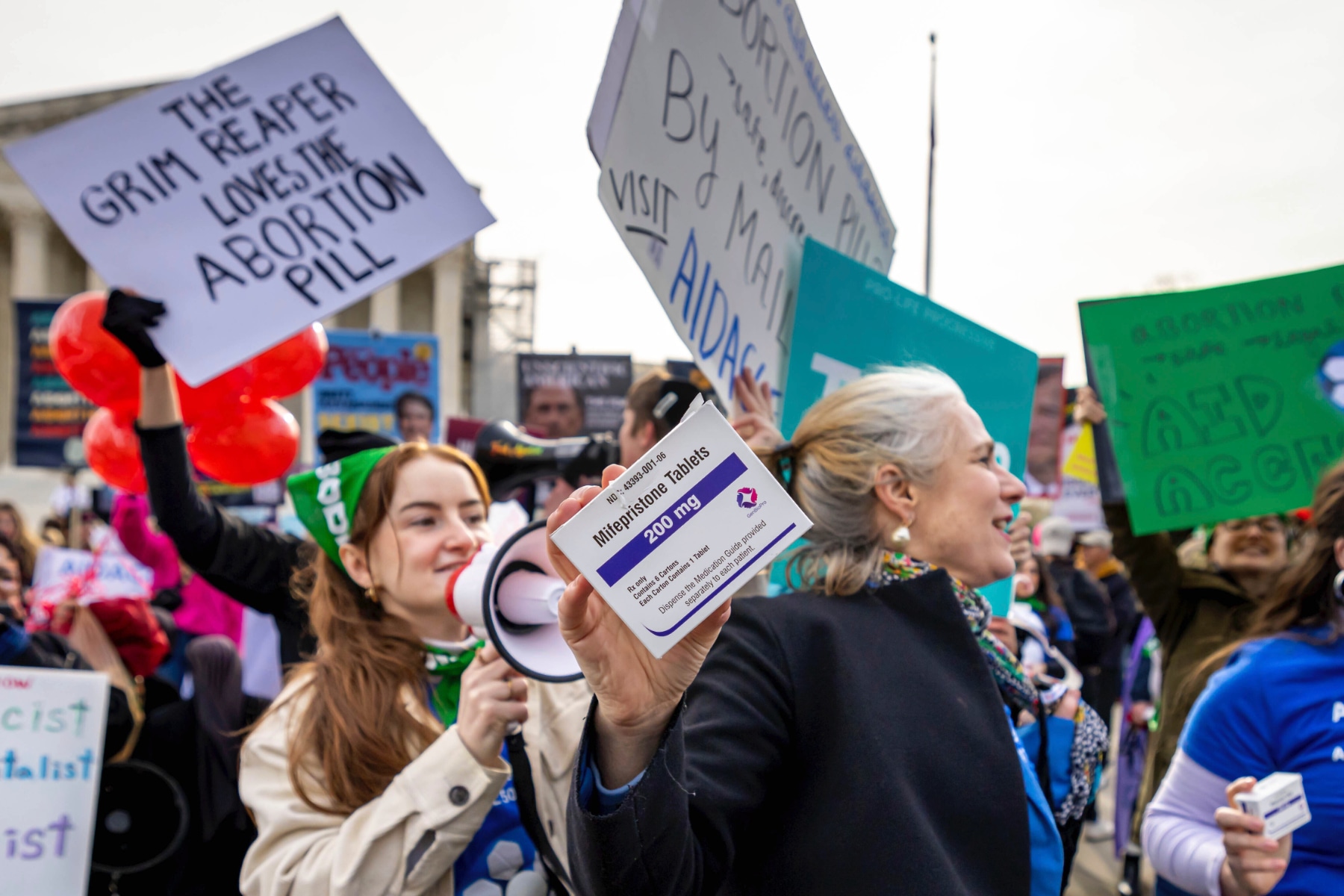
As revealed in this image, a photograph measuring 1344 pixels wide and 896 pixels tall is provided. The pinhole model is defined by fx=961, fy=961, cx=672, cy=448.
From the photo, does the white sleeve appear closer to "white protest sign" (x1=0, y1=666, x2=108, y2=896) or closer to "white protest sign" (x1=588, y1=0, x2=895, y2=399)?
"white protest sign" (x1=588, y1=0, x2=895, y2=399)

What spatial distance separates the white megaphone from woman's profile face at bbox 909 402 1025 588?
62 centimetres

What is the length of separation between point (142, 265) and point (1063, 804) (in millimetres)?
2264

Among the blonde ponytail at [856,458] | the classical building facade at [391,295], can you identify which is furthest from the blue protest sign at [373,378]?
the classical building facade at [391,295]

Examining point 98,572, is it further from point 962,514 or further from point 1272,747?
point 1272,747

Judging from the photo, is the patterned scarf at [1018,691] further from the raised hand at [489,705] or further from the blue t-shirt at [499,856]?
the blue t-shirt at [499,856]

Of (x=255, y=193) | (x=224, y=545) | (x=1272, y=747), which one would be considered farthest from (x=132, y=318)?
(x=1272, y=747)

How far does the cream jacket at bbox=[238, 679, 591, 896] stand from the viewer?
1482mm

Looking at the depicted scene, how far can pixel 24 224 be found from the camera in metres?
26.0

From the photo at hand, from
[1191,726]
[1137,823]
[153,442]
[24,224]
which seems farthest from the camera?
[24,224]

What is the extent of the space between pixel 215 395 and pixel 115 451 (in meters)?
0.40

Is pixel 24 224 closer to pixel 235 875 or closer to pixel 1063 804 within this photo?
pixel 235 875

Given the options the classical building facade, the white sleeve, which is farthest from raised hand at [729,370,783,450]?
the classical building facade

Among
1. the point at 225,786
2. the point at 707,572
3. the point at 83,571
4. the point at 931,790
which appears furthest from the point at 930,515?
the point at 83,571

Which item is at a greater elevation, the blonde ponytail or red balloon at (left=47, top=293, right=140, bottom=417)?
red balloon at (left=47, top=293, right=140, bottom=417)
